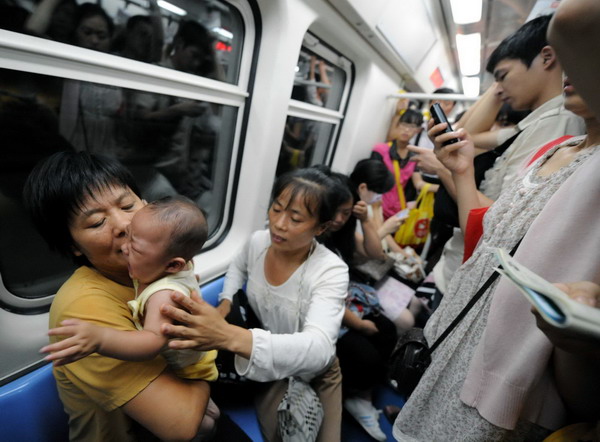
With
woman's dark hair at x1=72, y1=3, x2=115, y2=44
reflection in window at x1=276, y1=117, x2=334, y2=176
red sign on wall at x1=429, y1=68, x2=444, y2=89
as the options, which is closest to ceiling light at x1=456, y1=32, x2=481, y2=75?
red sign on wall at x1=429, y1=68, x2=444, y2=89

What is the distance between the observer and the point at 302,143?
2816 millimetres

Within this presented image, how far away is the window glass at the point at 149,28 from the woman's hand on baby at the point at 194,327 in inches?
41.7

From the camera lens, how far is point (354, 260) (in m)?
2.17

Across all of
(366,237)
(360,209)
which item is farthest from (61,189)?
(366,237)

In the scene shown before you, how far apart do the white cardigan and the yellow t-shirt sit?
326 millimetres

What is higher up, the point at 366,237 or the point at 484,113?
the point at 484,113

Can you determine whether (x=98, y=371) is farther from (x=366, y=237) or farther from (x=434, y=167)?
(x=366, y=237)

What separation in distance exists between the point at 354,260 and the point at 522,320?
1.45m

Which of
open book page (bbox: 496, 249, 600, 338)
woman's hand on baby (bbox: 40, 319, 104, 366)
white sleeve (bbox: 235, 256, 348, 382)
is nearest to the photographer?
open book page (bbox: 496, 249, 600, 338)

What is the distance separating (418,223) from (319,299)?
2.33 meters

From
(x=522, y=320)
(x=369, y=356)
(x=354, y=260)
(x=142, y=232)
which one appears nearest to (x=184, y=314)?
(x=142, y=232)

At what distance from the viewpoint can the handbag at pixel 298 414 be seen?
106cm

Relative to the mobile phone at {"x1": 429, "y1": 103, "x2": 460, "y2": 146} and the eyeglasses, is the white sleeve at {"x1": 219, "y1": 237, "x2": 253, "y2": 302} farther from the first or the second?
the eyeglasses

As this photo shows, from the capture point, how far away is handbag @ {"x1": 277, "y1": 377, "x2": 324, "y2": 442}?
3.48 feet
